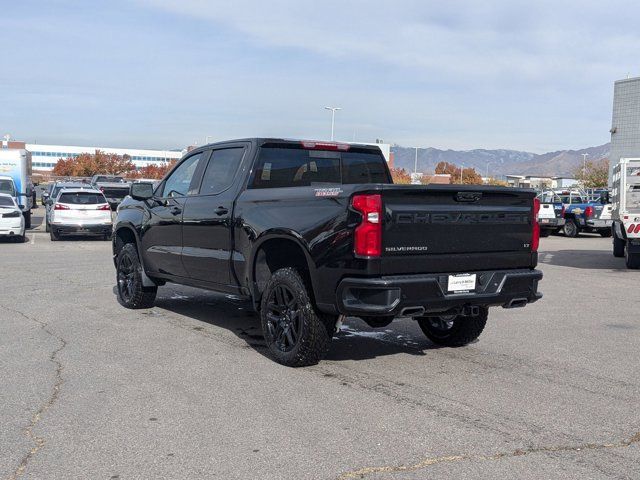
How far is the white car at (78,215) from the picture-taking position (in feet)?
71.5

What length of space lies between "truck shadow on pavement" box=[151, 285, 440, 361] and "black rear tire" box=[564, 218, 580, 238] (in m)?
20.6

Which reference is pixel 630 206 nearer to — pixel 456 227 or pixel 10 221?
pixel 456 227

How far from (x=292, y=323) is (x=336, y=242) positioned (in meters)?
0.95

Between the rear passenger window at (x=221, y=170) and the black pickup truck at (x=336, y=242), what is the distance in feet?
0.06

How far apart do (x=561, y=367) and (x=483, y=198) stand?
173 centimetres

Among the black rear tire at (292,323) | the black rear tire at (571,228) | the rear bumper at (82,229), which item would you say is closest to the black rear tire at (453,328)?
the black rear tire at (292,323)

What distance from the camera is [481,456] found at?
449 centimetres

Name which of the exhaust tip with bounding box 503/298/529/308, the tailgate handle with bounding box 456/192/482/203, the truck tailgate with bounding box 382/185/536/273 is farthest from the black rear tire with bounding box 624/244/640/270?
the tailgate handle with bounding box 456/192/482/203

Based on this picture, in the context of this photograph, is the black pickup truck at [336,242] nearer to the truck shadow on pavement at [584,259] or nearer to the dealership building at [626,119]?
the truck shadow on pavement at [584,259]

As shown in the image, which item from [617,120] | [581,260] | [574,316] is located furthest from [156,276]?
[617,120]

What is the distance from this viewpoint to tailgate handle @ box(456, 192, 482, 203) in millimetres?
6223

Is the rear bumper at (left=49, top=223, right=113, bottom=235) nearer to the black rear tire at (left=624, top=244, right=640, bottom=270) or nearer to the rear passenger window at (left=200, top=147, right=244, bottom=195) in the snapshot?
the black rear tire at (left=624, top=244, right=640, bottom=270)

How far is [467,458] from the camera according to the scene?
445cm

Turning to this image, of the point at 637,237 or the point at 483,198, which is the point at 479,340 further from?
the point at 637,237
